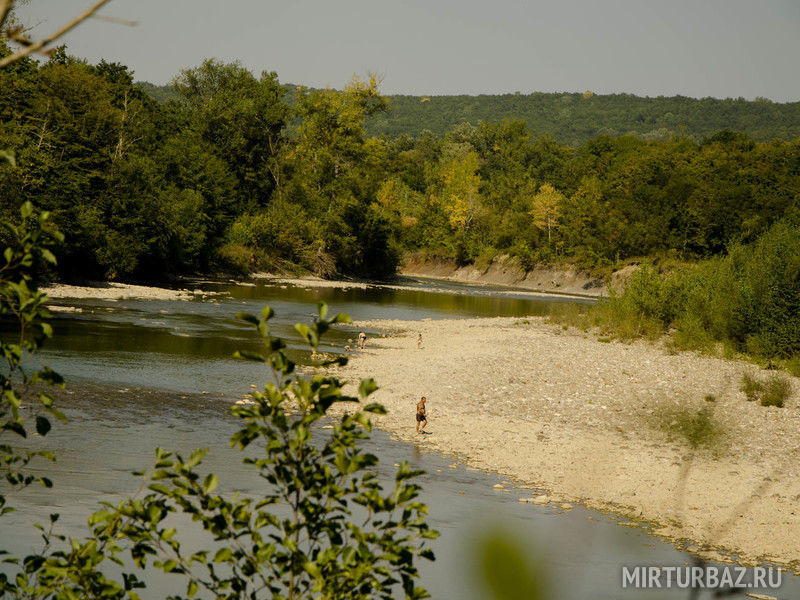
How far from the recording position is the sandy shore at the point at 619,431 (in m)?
16.6

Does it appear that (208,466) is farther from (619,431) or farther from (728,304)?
(728,304)

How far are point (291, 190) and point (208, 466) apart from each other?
85.7 metres

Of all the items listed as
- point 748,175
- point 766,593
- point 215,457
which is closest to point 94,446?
point 215,457

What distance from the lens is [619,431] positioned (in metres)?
23.0

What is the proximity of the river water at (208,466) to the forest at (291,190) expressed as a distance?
2359 centimetres

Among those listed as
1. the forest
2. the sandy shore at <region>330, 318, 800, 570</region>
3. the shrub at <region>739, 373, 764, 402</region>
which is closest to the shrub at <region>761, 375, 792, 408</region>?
the shrub at <region>739, 373, 764, 402</region>

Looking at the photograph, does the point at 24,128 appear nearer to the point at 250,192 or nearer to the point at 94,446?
the point at 94,446

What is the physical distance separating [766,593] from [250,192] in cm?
9756

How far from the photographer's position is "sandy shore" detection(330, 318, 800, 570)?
1664 centimetres

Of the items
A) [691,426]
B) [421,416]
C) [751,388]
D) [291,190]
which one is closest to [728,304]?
[751,388]

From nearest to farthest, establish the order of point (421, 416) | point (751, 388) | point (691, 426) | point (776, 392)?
→ point (421, 416) → point (691, 426) → point (776, 392) → point (751, 388)

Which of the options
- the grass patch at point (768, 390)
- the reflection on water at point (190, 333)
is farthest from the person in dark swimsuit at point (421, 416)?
the grass patch at point (768, 390)

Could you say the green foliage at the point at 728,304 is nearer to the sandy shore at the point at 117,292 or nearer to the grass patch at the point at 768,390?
the grass patch at the point at 768,390

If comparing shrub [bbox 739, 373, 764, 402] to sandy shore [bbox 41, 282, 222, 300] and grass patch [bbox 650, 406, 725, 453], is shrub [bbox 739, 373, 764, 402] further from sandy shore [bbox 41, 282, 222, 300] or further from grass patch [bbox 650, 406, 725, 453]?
sandy shore [bbox 41, 282, 222, 300]
